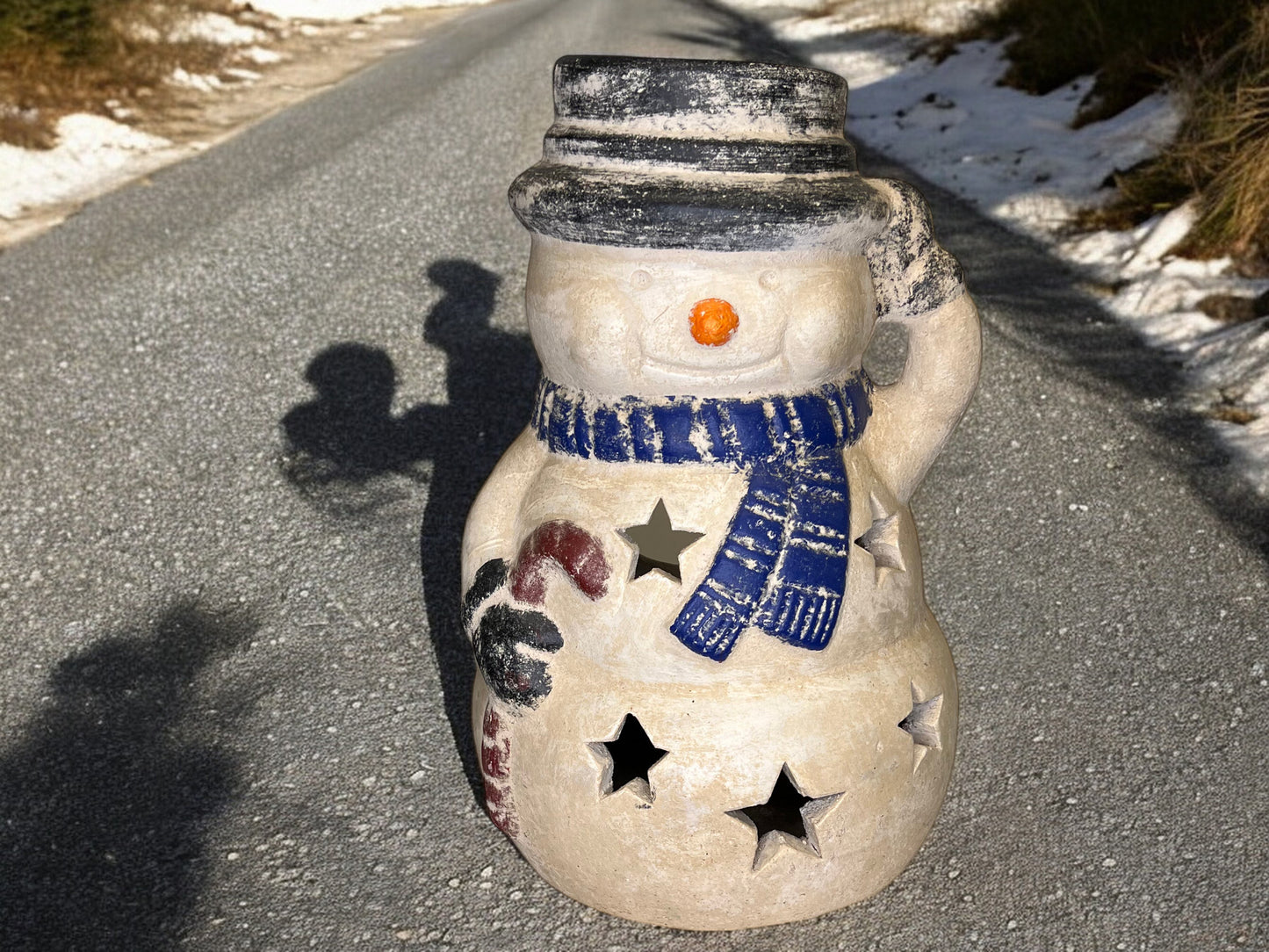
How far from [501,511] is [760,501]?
23.4 inches

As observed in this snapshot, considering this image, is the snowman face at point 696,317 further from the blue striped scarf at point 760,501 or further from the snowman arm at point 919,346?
the snowman arm at point 919,346

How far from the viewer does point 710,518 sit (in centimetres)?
240

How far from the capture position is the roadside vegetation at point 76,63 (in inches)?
386

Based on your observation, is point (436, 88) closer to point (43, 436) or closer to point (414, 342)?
point (414, 342)

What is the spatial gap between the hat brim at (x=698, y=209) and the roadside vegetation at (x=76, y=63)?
28.5 ft

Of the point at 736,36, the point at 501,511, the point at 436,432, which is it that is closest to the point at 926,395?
the point at 501,511

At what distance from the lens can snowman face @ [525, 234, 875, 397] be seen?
231cm

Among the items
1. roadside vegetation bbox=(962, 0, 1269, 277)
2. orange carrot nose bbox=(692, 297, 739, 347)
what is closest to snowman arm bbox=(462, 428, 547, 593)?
orange carrot nose bbox=(692, 297, 739, 347)

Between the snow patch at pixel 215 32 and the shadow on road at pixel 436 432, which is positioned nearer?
the shadow on road at pixel 436 432

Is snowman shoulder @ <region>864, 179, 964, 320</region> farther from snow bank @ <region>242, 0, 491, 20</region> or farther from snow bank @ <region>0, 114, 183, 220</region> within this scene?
snow bank @ <region>242, 0, 491, 20</region>

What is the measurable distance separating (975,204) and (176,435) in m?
5.30

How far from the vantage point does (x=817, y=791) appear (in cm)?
246

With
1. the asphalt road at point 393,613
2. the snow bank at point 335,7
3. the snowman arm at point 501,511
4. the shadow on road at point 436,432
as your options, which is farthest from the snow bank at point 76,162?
the snowman arm at point 501,511

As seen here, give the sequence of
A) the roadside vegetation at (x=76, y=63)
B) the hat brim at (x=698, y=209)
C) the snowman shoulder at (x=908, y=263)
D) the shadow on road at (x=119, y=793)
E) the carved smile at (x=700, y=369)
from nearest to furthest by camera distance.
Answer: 1. the hat brim at (x=698, y=209)
2. the carved smile at (x=700, y=369)
3. the snowman shoulder at (x=908, y=263)
4. the shadow on road at (x=119, y=793)
5. the roadside vegetation at (x=76, y=63)
